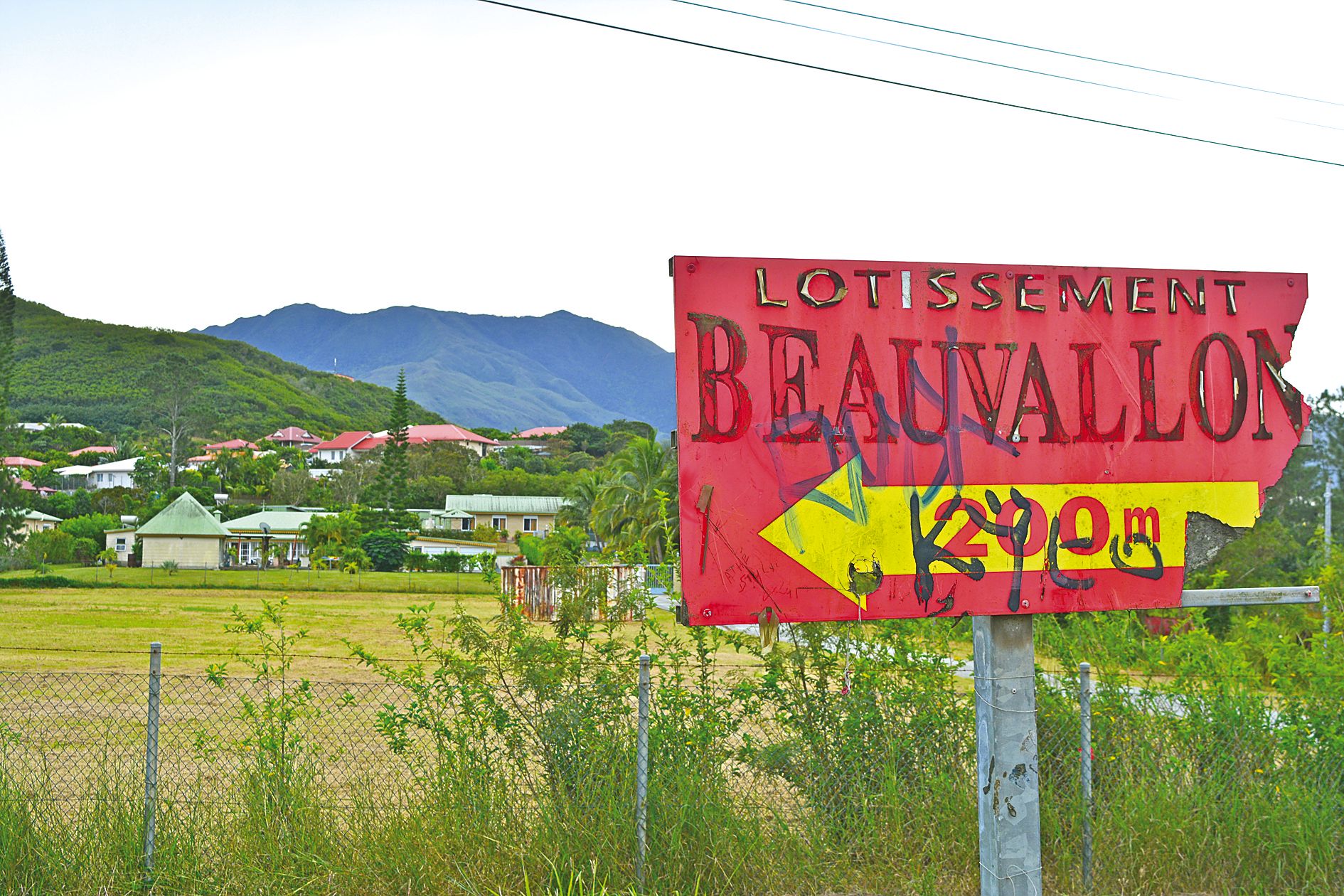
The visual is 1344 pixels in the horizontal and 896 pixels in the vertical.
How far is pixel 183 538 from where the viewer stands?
62156 mm

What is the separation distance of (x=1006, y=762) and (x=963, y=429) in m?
1.53

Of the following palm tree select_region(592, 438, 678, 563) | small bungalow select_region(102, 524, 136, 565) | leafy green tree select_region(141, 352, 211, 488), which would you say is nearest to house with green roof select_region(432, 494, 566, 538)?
small bungalow select_region(102, 524, 136, 565)

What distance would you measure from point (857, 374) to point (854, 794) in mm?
2376

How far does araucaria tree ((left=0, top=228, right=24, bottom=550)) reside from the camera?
3550 cm

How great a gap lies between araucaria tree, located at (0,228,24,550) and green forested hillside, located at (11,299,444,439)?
85.4 m

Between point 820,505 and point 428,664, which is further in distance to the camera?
point 428,664

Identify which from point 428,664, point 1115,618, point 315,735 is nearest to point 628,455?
point 428,664

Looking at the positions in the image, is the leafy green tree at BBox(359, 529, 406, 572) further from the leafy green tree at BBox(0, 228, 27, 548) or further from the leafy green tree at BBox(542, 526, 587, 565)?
the leafy green tree at BBox(542, 526, 587, 565)

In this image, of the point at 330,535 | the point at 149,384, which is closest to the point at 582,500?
the point at 330,535

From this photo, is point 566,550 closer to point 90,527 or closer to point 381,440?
point 90,527

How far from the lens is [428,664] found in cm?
1922

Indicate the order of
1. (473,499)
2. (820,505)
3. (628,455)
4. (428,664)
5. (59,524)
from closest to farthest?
(820,505), (428,664), (628,455), (59,524), (473,499)

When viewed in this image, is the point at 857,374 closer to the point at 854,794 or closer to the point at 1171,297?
the point at 1171,297

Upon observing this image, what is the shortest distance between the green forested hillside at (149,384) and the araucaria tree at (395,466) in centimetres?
6604
